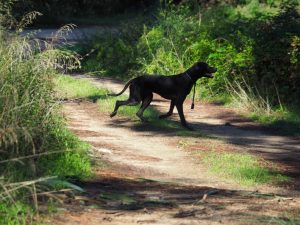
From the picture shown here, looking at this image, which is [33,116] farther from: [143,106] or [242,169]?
[143,106]

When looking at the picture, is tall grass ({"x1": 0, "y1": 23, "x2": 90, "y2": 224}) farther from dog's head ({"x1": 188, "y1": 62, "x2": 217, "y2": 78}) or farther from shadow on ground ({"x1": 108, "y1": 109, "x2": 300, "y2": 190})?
dog's head ({"x1": 188, "y1": 62, "x2": 217, "y2": 78})

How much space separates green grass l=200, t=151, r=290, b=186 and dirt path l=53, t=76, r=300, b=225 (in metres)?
0.19

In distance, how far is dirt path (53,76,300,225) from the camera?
286 inches

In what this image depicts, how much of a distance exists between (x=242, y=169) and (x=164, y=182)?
4.70 ft

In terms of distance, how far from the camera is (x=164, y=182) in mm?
9062

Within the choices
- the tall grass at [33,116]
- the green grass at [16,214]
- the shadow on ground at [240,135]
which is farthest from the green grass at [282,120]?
the green grass at [16,214]

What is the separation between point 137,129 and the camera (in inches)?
542

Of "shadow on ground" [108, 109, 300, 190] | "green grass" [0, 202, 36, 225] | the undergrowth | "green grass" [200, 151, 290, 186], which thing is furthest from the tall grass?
the undergrowth

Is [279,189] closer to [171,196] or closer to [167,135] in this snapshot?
[171,196]

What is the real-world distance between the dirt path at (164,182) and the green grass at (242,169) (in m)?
0.19

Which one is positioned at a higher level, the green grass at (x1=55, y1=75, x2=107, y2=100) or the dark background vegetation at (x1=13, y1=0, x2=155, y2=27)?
the dark background vegetation at (x1=13, y1=0, x2=155, y2=27)

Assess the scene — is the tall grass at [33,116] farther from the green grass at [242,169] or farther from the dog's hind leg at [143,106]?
the dog's hind leg at [143,106]

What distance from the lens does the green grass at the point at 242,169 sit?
9719 mm

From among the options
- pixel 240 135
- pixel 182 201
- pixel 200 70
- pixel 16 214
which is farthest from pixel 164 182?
pixel 200 70
